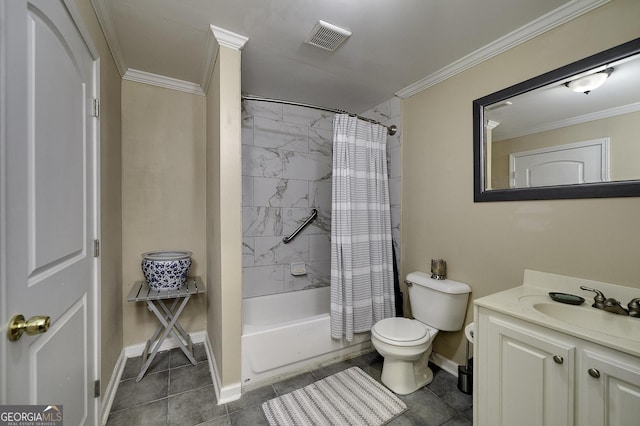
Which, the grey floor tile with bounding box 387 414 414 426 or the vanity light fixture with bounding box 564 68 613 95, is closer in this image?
the vanity light fixture with bounding box 564 68 613 95

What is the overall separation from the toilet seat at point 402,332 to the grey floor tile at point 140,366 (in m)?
1.68

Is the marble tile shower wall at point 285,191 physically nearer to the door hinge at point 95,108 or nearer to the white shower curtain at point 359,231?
the white shower curtain at point 359,231

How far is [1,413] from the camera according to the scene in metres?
0.66

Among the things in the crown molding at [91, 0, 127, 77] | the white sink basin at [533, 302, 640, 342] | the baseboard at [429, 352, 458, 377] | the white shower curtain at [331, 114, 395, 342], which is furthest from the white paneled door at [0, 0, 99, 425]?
the baseboard at [429, 352, 458, 377]

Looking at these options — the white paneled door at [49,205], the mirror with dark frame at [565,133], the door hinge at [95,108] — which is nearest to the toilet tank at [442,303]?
the mirror with dark frame at [565,133]

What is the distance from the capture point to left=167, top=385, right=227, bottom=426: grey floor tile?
150 centimetres

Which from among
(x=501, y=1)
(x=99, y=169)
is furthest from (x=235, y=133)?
(x=501, y=1)

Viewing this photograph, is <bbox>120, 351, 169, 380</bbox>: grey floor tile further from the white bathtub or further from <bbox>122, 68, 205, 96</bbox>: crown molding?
<bbox>122, 68, 205, 96</bbox>: crown molding

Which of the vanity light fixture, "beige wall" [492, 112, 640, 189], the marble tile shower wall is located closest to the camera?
"beige wall" [492, 112, 640, 189]

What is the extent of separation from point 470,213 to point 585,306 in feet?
2.59

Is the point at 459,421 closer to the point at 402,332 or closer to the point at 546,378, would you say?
the point at 402,332

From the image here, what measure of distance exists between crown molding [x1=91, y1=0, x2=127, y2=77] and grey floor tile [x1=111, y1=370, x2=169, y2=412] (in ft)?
7.55

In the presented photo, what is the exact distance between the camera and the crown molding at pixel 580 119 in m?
1.23
